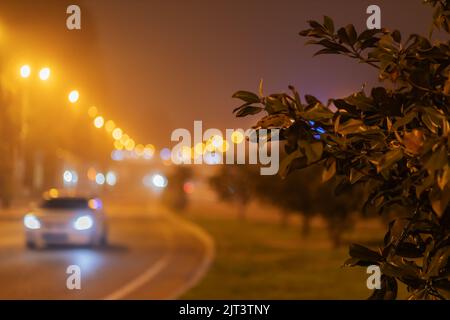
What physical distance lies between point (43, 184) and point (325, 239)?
160 ft

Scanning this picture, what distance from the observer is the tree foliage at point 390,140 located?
13.8 feet

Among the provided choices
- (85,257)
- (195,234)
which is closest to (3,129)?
(195,234)

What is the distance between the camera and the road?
13.7 m

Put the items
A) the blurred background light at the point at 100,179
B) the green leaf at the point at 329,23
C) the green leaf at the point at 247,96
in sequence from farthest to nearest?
1. the blurred background light at the point at 100,179
2. the green leaf at the point at 329,23
3. the green leaf at the point at 247,96

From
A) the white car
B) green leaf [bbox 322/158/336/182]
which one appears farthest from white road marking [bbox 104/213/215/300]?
green leaf [bbox 322/158/336/182]

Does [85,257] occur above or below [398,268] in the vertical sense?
below

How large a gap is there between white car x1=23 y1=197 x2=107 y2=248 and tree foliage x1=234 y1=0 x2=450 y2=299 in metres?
19.4

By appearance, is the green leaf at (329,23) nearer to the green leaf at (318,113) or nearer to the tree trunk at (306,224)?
the green leaf at (318,113)

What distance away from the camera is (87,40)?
3287 inches

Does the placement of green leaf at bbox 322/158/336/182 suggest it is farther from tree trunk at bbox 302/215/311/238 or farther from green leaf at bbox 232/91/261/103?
tree trunk at bbox 302/215/311/238

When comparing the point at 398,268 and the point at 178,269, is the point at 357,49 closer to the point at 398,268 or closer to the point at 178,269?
the point at 398,268

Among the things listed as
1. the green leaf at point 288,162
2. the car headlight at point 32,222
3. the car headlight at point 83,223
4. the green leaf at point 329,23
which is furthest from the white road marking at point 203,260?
the green leaf at point 288,162

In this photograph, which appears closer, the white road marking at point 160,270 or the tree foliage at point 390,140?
the tree foliage at point 390,140

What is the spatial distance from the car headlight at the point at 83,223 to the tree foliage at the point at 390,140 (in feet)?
64.4
